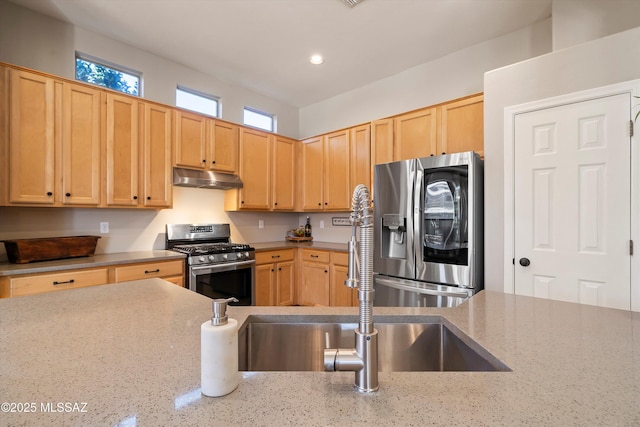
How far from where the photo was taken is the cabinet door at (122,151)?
2.66 metres

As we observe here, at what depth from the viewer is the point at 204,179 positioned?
3.24 m

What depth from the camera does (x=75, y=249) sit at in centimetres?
247

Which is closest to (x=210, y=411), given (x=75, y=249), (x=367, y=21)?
(x=75, y=249)

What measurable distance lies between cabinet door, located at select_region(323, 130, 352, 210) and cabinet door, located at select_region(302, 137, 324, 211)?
9 cm

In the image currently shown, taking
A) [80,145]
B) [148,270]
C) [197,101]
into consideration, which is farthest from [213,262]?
[197,101]

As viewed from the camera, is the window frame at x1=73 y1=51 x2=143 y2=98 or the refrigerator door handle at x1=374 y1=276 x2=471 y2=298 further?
the window frame at x1=73 y1=51 x2=143 y2=98

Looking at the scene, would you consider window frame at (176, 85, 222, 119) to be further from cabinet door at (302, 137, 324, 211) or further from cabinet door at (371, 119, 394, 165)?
cabinet door at (371, 119, 394, 165)

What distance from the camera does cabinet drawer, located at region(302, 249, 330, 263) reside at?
11.9ft

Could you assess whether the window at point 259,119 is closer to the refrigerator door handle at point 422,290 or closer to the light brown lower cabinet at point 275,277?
the light brown lower cabinet at point 275,277

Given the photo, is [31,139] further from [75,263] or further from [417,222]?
[417,222]

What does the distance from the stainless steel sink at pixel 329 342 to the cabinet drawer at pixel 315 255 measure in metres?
2.52

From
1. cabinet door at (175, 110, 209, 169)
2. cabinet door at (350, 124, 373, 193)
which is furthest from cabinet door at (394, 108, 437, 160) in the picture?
cabinet door at (175, 110, 209, 169)

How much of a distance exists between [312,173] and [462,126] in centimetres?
203

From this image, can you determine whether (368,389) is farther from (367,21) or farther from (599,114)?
(367,21)
